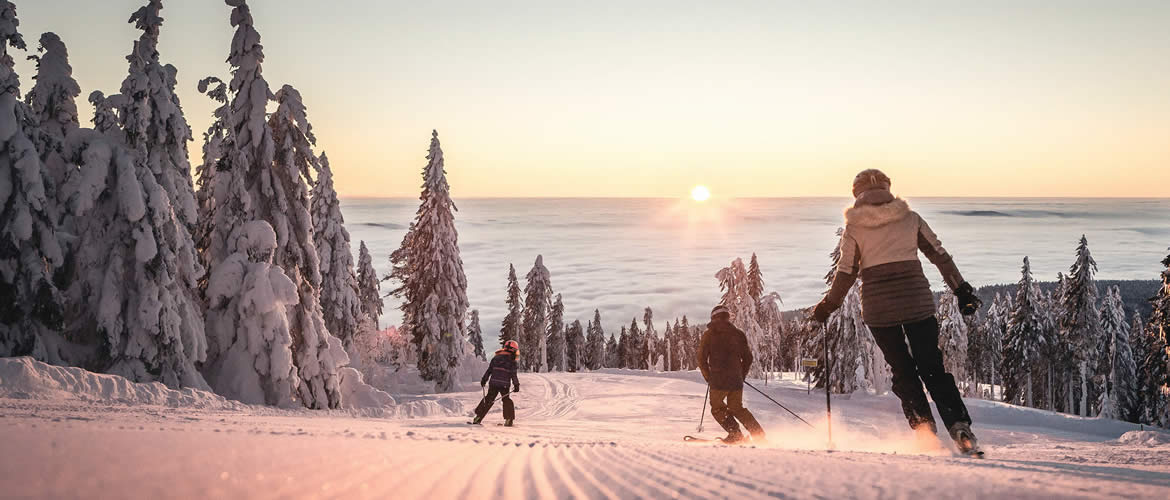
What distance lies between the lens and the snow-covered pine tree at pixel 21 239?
13227mm

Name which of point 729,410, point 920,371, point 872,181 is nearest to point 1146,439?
point 729,410

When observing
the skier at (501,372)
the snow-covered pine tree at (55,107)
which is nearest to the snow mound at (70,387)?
the skier at (501,372)

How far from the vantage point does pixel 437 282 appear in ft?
108

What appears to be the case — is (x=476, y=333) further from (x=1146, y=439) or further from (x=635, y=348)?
(x=1146, y=439)

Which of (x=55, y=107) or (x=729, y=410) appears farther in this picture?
(x=55, y=107)

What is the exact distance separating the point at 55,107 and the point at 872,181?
18795 mm

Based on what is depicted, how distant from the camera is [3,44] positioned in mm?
13781

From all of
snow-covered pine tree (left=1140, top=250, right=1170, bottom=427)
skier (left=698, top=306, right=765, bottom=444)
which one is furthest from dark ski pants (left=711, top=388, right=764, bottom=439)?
snow-covered pine tree (left=1140, top=250, right=1170, bottom=427)

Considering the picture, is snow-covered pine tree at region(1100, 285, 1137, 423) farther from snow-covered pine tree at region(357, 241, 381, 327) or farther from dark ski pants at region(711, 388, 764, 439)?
snow-covered pine tree at region(357, 241, 381, 327)

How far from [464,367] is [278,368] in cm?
2291

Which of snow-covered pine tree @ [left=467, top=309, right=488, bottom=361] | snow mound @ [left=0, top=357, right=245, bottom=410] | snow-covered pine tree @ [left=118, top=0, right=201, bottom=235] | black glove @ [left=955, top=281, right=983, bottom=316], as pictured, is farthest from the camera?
snow-covered pine tree @ [left=467, top=309, right=488, bottom=361]

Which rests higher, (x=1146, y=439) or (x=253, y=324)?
(x=253, y=324)

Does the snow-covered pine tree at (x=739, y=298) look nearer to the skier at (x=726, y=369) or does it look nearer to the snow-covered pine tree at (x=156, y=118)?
the snow-covered pine tree at (x=156, y=118)

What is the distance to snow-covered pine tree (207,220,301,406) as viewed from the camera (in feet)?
54.3
